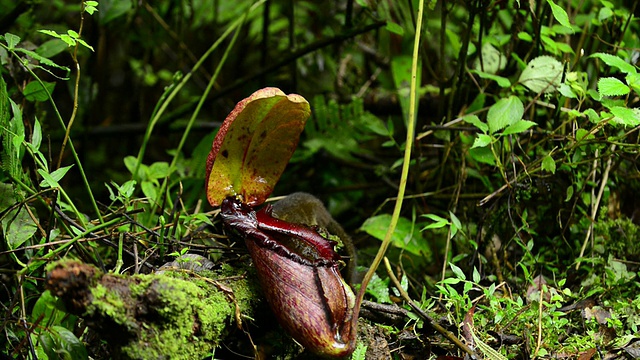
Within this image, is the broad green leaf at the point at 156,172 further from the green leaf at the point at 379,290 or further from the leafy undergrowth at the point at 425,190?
the green leaf at the point at 379,290

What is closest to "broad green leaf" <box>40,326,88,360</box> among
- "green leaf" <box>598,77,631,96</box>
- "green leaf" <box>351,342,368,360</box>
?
"green leaf" <box>351,342,368,360</box>

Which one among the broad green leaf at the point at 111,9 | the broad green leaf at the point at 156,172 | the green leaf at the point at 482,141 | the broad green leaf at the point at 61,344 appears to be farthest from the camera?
the broad green leaf at the point at 111,9

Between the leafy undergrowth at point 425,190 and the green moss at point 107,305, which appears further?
the leafy undergrowth at point 425,190

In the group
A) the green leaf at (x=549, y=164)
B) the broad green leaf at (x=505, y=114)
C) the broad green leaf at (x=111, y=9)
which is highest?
the broad green leaf at (x=111, y=9)

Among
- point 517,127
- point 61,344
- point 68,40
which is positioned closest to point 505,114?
point 517,127

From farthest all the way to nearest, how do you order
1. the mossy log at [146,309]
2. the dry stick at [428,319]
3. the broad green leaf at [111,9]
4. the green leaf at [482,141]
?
1. the broad green leaf at [111,9]
2. the green leaf at [482,141]
3. the dry stick at [428,319]
4. the mossy log at [146,309]

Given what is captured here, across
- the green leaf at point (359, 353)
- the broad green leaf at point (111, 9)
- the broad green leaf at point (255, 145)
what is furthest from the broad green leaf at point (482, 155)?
the broad green leaf at point (111, 9)

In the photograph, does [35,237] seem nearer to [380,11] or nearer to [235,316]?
[235,316]
